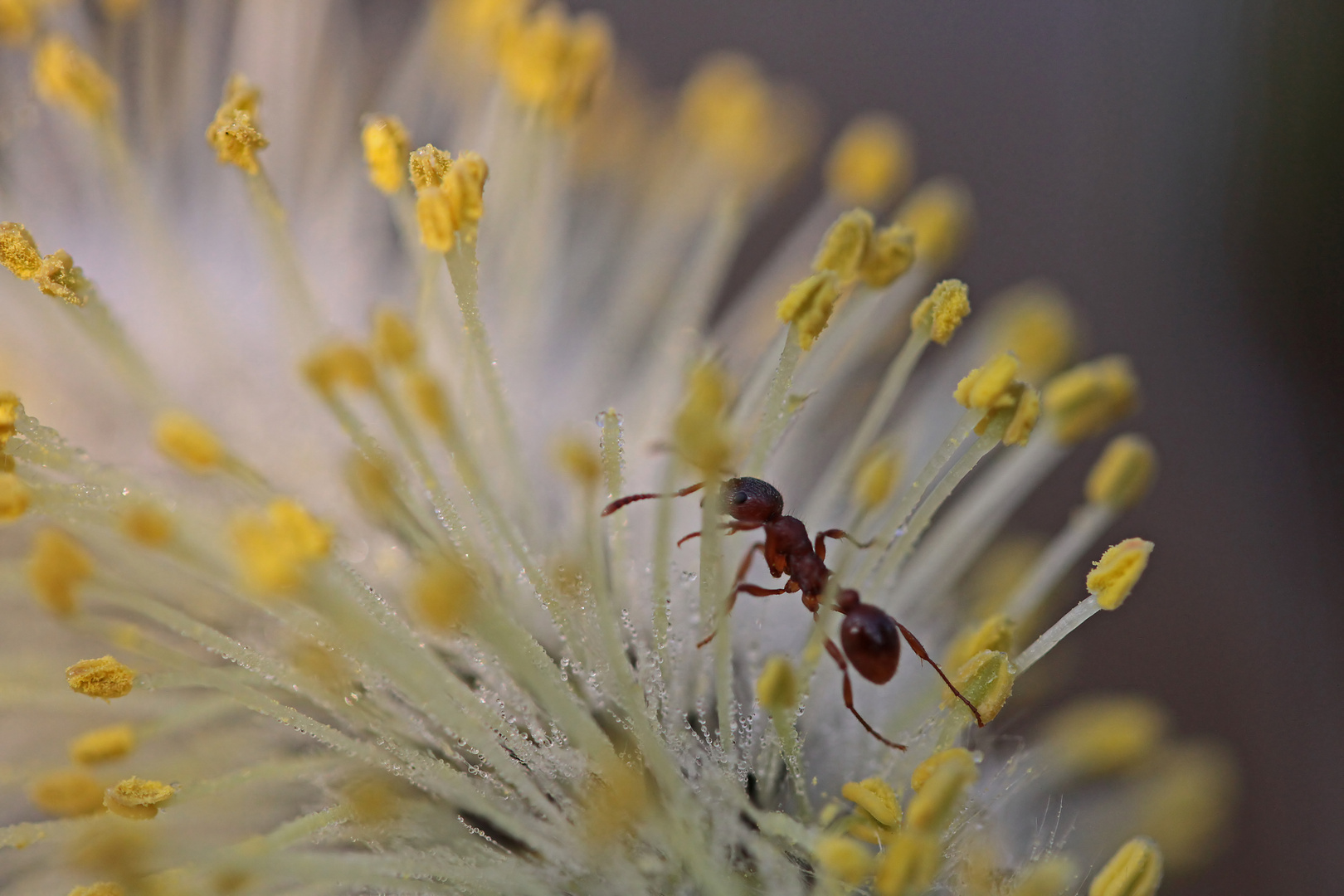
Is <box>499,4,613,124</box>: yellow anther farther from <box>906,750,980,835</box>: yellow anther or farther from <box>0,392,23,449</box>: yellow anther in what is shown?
<box>906,750,980,835</box>: yellow anther

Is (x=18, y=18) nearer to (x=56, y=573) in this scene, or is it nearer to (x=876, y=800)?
(x=56, y=573)

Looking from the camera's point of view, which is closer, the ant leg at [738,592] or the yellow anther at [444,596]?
the yellow anther at [444,596]

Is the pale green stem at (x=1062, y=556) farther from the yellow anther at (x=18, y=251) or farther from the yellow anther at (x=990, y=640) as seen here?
the yellow anther at (x=18, y=251)

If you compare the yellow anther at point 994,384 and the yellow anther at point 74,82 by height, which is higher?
the yellow anther at point 74,82

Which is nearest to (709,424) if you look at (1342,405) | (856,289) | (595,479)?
(595,479)

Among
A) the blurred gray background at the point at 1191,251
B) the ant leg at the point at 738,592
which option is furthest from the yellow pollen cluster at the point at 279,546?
the blurred gray background at the point at 1191,251
